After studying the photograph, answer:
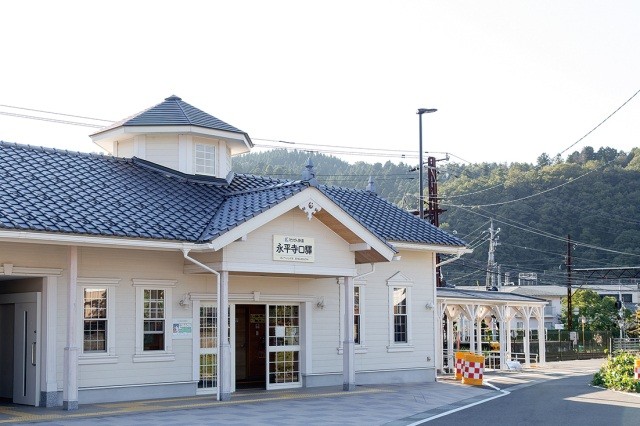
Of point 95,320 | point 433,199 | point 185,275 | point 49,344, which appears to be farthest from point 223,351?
point 433,199

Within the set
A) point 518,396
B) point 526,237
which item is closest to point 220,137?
point 518,396

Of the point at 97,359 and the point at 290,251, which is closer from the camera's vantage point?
the point at 97,359

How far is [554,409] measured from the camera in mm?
17750

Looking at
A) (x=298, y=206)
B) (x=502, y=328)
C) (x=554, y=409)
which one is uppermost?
(x=298, y=206)

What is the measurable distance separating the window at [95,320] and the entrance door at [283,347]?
4.82m

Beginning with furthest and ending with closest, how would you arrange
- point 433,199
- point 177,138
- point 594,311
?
point 594,311 → point 433,199 → point 177,138

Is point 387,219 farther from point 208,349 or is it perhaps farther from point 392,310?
point 208,349

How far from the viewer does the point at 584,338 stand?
5709 centimetres

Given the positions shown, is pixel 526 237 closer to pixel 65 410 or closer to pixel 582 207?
pixel 582 207

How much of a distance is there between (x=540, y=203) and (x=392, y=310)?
44875mm

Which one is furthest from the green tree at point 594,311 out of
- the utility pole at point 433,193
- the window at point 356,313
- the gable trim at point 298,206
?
the gable trim at point 298,206

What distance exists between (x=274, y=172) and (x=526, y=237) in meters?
24.8

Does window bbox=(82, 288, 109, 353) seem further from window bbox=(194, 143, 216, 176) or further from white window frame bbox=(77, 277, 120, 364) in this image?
window bbox=(194, 143, 216, 176)

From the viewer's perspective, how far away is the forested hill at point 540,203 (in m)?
63.2
